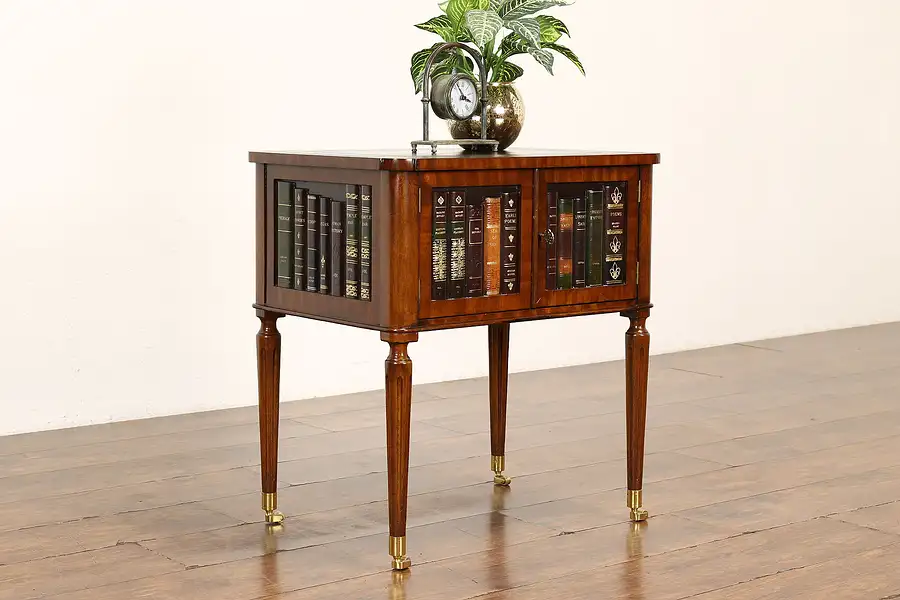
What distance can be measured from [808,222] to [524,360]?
1671 millimetres

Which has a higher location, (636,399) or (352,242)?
(352,242)

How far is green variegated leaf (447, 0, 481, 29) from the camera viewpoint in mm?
2822

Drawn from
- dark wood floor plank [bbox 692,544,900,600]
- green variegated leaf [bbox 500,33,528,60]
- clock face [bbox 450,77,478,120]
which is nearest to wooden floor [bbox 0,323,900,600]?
dark wood floor plank [bbox 692,544,900,600]

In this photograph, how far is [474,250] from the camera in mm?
2588

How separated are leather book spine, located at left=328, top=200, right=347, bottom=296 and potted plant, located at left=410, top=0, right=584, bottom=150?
37 cm

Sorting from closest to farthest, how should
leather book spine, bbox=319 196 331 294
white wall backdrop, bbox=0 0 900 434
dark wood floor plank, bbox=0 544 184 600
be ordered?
1. dark wood floor plank, bbox=0 544 184 600
2. leather book spine, bbox=319 196 331 294
3. white wall backdrop, bbox=0 0 900 434

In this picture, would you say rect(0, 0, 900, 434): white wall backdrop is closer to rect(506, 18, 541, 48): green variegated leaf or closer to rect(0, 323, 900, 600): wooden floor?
rect(0, 323, 900, 600): wooden floor

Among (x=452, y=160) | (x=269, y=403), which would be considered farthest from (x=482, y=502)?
(x=452, y=160)

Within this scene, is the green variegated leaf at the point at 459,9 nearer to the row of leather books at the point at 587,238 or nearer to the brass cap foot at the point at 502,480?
the row of leather books at the point at 587,238

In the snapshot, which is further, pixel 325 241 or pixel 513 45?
pixel 513 45

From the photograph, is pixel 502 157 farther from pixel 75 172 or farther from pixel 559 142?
pixel 559 142

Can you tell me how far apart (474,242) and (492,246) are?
5 cm

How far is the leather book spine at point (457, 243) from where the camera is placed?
2545 millimetres

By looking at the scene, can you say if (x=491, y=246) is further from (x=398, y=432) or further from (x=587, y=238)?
(x=398, y=432)
